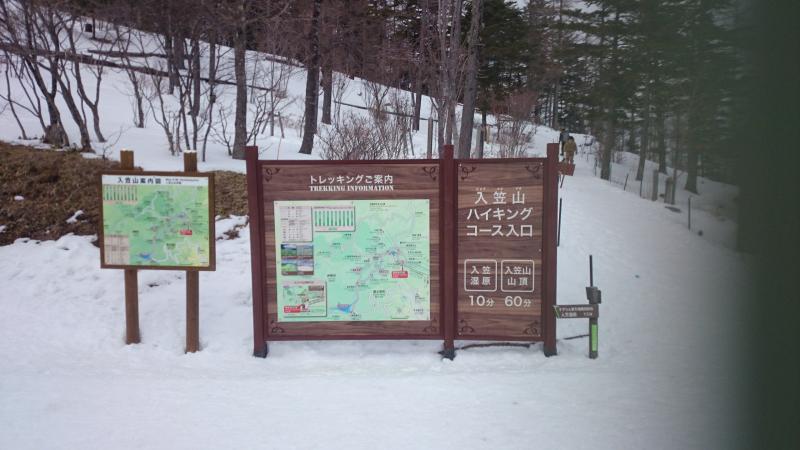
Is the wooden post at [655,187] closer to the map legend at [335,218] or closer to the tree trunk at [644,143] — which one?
the tree trunk at [644,143]

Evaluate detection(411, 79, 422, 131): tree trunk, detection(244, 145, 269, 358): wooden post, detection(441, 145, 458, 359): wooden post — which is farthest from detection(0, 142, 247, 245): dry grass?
detection(411, 79, 422, 131): tree trunk

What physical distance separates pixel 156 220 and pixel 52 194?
4.02 meters

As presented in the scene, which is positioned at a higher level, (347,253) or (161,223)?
(161,223)

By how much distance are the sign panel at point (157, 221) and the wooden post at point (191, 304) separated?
114 mm

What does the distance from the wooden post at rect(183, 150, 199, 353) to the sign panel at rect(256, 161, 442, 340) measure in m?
0.64

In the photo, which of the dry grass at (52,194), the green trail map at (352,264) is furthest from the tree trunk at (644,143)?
the dry grass at (52,194)

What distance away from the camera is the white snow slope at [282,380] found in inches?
150

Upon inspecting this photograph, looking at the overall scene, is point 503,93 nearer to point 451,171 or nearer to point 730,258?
point 451,171

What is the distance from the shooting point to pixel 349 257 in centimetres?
527

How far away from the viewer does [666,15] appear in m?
0.77

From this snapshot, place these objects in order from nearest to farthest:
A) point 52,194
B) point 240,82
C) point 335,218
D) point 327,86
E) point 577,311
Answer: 1. point 577,311
2. point 335,218
3. point 52,194
4. point 240,82
5. point 327,86

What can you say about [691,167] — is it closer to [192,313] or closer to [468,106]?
[192,313]

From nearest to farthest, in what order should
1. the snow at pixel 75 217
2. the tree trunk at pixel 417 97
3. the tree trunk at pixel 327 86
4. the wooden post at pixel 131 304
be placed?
the wooden post at pixel 131 304, the snow at pixel 75 217, the tree trunk at pixel 417 97, the tree trunk at pixel 327 86

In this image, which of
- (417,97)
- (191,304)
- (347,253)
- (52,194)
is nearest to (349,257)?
(347,253)
